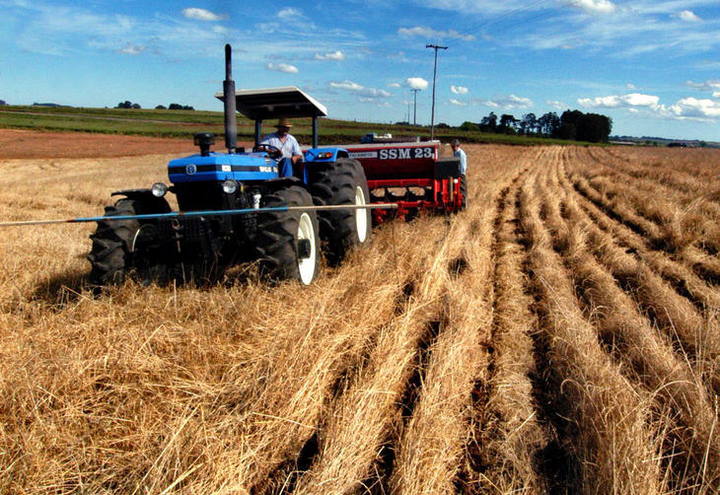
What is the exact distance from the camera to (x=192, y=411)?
2.55 meters

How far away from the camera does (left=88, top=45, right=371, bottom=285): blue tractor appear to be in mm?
4352

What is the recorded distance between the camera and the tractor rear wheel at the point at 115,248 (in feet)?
14.4

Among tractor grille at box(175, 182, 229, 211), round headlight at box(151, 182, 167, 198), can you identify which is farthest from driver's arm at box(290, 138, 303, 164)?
round headlight at box(151, 182, 167, 198)

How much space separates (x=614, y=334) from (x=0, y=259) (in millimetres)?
5855

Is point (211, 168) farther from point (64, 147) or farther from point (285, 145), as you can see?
point (64, 147)

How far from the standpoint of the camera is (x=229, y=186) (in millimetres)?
4527

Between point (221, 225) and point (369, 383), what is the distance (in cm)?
227

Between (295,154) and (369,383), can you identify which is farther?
(295,154)

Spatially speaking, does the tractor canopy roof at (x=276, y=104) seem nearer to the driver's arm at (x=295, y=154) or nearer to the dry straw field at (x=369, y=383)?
the driver's arm at (x=295, y=154)

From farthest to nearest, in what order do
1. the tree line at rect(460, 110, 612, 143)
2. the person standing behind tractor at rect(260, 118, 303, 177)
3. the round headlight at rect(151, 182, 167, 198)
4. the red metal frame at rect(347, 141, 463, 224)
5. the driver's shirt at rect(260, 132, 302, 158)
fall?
the tree line at rect(460, 110, 612, 143)
the red metal frame at rect(347, 141, 463, 224)
the driver's shirt at rect(260, 132, 302, 158)
the person standing behind tractor at rect(260, 118, 303, 177)
the round headlight at rect(151, 182, 167, 198)

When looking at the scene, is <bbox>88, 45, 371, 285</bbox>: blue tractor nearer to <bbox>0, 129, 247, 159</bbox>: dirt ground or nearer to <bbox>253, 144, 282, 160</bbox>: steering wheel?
<bbox>253, 144, 282, 160</bbox>: steering wheel

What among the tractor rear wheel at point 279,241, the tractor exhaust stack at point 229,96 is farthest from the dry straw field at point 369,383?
the tractor exhaust stack at point 229,96

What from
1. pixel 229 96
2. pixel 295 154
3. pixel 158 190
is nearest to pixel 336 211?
pixel 295 154

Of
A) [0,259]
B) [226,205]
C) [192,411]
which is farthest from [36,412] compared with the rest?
[0,259]
